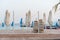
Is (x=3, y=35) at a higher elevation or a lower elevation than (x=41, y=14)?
lower

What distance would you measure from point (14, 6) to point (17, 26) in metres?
0.30

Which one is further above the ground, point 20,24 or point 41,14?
point 41,14

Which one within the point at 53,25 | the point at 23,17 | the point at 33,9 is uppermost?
the point at 33,9

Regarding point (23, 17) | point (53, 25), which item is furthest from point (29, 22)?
point (53, 25)

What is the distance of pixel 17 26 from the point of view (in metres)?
1.68

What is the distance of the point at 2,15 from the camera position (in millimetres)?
1693

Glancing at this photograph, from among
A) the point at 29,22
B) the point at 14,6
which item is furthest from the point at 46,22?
the point at 14,6

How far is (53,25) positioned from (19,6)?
1.82 feet

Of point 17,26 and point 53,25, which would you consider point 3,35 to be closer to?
point 17,26

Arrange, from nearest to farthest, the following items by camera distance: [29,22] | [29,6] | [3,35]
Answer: [3,35], [29,22], [29,6]

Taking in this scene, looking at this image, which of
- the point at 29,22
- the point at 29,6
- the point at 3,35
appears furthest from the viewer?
the point at 29,6

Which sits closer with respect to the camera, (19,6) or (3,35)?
(3,35)

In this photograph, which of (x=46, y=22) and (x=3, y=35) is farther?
(x=46, y=22)

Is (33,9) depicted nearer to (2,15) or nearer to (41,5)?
(41,5)
